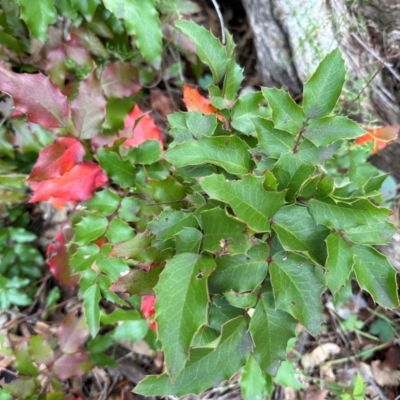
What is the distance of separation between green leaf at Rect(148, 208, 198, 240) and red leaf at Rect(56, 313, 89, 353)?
65 cm

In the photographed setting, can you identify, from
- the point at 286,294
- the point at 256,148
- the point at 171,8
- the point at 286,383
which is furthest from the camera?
the point at 171,8

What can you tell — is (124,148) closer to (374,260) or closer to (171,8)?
(171,8)

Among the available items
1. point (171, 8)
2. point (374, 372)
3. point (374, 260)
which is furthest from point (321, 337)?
point (171, 8)

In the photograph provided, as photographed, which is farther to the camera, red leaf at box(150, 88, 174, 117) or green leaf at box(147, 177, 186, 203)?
red leaf at box(150, 88, 174, 117)

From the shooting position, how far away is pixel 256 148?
0.94 metres

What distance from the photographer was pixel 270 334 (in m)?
0.81

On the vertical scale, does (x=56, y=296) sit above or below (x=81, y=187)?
below

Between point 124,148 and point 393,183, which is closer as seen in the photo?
point 124,148

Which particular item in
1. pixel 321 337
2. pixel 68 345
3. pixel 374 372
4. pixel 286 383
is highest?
pixel 68 345

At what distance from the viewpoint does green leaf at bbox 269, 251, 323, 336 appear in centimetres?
76

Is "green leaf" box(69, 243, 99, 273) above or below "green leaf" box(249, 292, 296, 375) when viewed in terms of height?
above

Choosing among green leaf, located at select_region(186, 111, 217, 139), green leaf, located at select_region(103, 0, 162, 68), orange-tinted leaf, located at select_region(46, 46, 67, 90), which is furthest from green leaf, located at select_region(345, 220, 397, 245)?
orange-tinted leaf, located at select_region(46, 46, 67, 90)

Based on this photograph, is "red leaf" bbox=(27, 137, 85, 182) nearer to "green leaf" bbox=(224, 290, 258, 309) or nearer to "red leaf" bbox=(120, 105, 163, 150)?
"red leaf" bbox=(120, 105, 163, 150)

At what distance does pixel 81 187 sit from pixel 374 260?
759 millimetres
